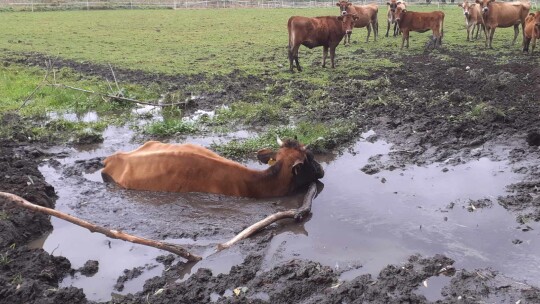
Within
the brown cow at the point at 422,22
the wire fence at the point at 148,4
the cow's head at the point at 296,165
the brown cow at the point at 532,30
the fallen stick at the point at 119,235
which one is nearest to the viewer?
the fallen stick at the point at 119,235

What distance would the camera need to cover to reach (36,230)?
588cm

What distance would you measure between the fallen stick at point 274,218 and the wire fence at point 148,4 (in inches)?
1652

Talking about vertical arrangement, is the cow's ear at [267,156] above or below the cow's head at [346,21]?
below

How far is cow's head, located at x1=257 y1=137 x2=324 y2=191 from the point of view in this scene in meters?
6.84

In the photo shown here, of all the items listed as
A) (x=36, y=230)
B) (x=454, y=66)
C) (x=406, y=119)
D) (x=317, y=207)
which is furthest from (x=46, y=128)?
(x=454, y=66)

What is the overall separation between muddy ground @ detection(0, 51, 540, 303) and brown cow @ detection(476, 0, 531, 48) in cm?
528

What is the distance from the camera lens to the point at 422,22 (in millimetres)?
20672

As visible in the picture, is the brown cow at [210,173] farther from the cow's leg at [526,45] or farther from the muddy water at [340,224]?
the cow's leg at [526,45]

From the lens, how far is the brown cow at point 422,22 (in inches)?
790

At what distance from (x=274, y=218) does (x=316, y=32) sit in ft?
35.0

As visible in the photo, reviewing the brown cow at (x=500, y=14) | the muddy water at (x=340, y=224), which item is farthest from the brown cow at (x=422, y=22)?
the muddy water at (x=340, y=224)

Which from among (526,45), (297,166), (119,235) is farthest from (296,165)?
(526,45)

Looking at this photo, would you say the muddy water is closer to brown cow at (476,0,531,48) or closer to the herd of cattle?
the herd of cattle

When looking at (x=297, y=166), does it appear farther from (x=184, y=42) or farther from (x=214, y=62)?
(x=184, y=42)
